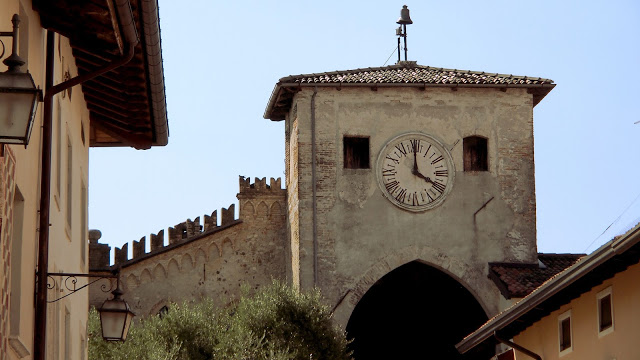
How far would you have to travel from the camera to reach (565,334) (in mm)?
18484

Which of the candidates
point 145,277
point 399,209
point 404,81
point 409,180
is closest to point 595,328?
point 399,209

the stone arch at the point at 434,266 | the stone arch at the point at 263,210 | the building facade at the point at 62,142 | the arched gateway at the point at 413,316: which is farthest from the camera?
the stone arch at the point at 263,210

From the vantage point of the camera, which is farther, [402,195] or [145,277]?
[145,277]

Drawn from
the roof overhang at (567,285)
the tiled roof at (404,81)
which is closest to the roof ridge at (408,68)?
the tiled roof at (404,81)

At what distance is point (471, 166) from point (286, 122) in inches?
216

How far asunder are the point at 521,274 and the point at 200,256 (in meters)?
9.56

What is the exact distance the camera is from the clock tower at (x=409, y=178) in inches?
1393

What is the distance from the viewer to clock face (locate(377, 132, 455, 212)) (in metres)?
35.8

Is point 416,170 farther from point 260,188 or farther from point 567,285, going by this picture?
point 567,285

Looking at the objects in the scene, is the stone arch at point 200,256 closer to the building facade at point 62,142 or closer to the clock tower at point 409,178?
the clock tower at point 409,178

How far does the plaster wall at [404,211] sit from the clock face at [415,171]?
187 millimetres

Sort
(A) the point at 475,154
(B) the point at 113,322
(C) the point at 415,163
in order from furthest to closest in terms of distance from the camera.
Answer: (A) the point at 475,154, (C) the point at 415,163, (B) the point at 113,322

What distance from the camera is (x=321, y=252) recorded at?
3525 centimetres

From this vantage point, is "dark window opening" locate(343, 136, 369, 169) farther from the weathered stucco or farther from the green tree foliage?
the green tree foliage
